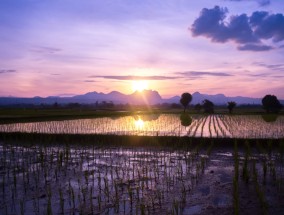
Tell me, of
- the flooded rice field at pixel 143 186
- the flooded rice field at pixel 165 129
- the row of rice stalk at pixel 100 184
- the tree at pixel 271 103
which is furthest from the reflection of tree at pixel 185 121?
the flooded rice field at pixel 143 186

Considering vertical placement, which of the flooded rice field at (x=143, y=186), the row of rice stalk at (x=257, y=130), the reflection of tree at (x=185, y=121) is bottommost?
the flooded rice field at (x=143, y=186)

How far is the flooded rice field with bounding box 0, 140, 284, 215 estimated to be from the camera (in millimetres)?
6668

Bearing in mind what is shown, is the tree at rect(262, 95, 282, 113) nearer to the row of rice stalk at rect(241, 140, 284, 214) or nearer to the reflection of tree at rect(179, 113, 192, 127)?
the reflection of tree at rect(179, 113, 192, 127)

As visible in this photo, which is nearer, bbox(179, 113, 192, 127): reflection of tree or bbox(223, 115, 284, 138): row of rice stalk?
bbox(223, 115, 284, 138): row of rice stalk

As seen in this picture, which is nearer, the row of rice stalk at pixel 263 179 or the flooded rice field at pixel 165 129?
the row of rice stalk at pixel 263 179

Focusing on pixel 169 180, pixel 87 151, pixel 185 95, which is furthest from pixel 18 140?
pixel 185 95

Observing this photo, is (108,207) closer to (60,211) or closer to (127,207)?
(127,207)

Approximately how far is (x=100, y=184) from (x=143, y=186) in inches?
52.8

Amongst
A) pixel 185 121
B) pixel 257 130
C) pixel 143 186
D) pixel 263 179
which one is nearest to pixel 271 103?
pixel 185 121

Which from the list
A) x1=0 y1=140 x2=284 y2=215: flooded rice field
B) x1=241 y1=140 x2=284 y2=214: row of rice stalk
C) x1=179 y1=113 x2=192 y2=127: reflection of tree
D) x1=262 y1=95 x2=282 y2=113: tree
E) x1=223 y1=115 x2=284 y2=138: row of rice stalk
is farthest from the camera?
x1=262 y1=95 x2=282 y2=113: tree

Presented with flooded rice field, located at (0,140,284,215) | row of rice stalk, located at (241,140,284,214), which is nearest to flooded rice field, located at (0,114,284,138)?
flooded rice field, located at (0,140,284,215)

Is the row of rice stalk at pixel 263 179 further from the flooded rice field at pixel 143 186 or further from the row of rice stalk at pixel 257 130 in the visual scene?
the row of rice stalk at pixel 257 130

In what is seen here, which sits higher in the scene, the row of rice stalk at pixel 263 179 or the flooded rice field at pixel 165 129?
the flooded rice field at pixel 165 129

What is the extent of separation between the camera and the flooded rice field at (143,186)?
263 inches
